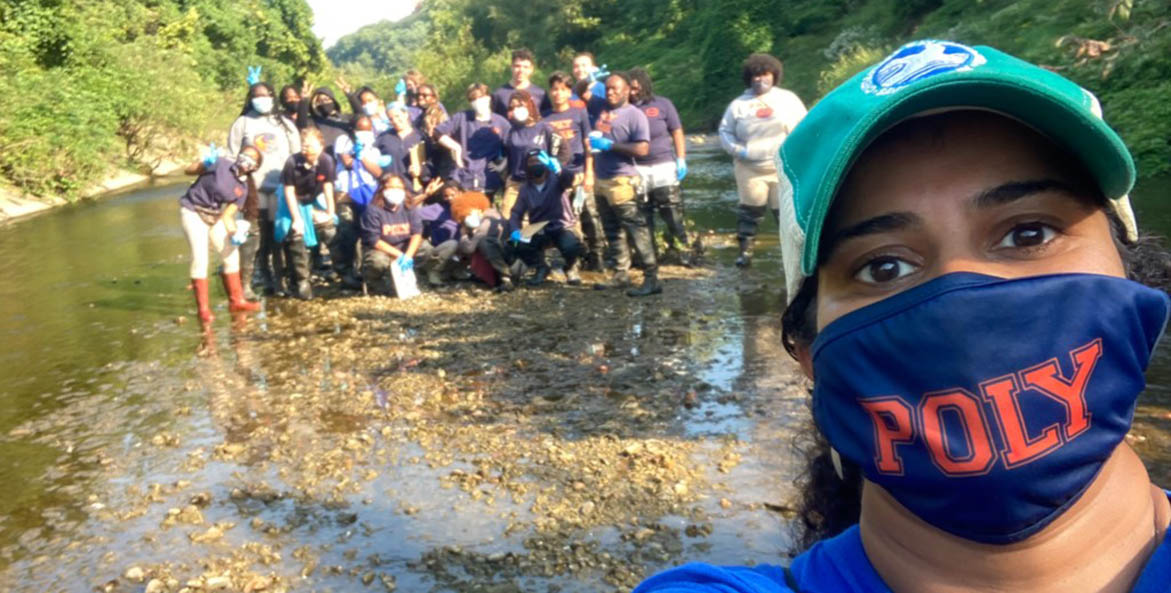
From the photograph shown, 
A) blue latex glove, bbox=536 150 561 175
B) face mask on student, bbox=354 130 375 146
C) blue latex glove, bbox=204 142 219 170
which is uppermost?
blue latex glove, bbox=204 142 219 170

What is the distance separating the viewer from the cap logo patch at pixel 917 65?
4.66 ft

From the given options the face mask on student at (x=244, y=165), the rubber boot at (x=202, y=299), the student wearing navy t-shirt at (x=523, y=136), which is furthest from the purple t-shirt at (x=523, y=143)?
the rubber boot at (x=202, y=299)

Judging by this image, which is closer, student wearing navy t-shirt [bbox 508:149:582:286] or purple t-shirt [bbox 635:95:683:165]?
purple t-shirt [bbox 635:95:683:165]

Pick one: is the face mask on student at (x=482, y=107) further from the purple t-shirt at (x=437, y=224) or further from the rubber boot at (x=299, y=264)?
the rubber boot at (x=299, y=264)

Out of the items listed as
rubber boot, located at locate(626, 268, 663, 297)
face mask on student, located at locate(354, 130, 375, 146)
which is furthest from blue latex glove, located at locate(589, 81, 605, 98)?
face mask on student, located at locate(354, 130, 375, 146)

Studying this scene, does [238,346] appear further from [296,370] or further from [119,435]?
[119,435]

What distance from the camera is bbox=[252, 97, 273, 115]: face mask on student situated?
10438mm

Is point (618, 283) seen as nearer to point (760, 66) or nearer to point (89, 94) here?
point (760, 66)

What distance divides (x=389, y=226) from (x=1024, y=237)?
907 centimetres

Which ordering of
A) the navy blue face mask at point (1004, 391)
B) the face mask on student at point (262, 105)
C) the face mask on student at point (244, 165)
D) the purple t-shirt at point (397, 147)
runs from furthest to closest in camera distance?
the purple t-shirt at point (397, 147) → the face mask on student at point (262, 105) → the face mask on student at point (244, 165) → the navy blue face mask at point (1004, 391)

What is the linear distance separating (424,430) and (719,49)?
108ft

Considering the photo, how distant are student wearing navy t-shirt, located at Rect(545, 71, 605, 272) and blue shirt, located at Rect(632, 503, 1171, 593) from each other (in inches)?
336

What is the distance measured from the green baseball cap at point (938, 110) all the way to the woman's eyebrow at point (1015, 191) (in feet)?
0.15

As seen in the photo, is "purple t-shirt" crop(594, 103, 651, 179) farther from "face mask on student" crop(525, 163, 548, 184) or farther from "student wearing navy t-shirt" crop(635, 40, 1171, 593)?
"student wearing navy t-shirt" crop(635, 40, 1171, 593)
